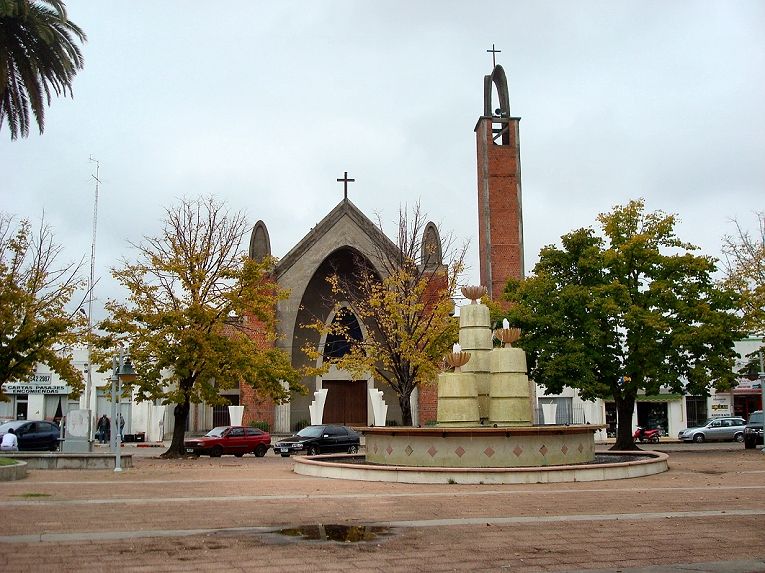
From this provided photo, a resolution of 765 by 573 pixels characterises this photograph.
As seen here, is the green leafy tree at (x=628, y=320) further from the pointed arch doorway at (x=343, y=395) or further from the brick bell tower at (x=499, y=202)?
the pointed arch doorway at (x=343, y=395)

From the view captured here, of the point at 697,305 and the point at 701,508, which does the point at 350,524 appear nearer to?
the point at 701,508

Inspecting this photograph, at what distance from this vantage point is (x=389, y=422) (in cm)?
4959

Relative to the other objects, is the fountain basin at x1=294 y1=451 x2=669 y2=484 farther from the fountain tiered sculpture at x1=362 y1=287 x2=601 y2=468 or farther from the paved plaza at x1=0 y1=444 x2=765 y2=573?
the fountain tiered sculpture at x1=362 y1=287 x2=601 y2=468

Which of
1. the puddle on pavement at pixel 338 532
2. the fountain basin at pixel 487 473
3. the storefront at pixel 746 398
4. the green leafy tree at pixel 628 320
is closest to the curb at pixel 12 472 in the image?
the fountain basin at pixel 487 473

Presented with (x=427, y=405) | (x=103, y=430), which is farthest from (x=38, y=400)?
(x=427, y=405)

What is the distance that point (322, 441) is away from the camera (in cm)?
3056

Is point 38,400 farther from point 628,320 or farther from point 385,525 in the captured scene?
point 385,525

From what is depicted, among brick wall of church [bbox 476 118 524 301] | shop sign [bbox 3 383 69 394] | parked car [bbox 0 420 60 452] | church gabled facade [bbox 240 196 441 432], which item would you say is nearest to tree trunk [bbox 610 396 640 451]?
brick wall of church [bbox 476 118 524 301]

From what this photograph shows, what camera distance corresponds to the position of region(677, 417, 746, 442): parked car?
138 ft

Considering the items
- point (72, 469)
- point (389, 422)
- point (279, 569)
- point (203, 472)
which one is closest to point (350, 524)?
point (279, 569)

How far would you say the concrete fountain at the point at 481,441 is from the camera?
59.3 ft

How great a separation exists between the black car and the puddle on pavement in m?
19.1

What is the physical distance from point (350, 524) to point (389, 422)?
125 ft

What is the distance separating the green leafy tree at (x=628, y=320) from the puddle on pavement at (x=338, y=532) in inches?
805
